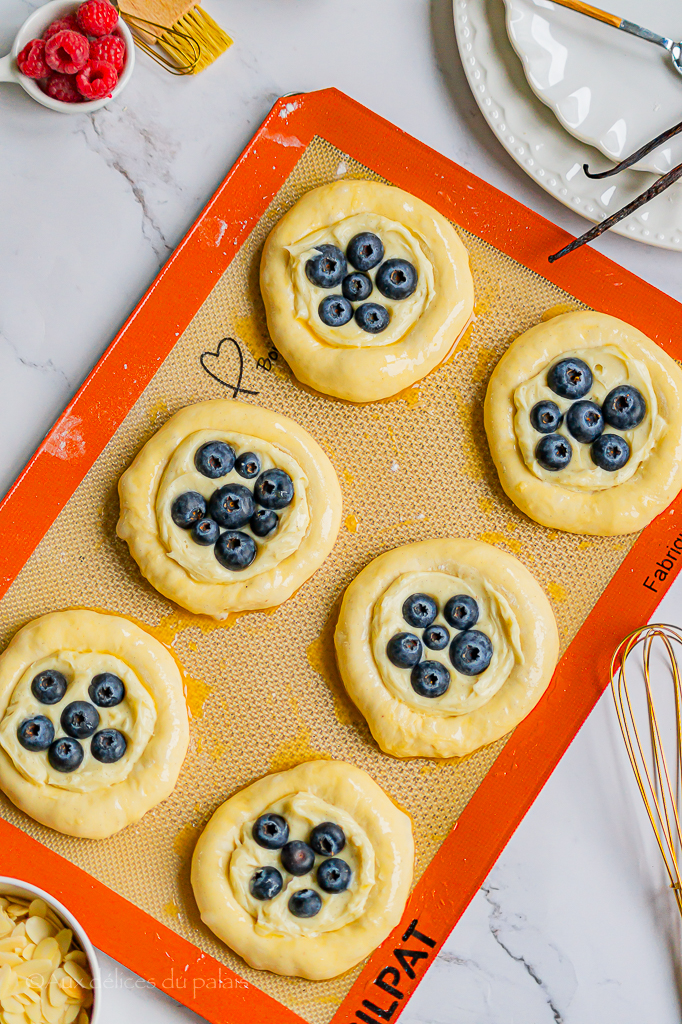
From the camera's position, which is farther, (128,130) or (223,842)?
(128,130)

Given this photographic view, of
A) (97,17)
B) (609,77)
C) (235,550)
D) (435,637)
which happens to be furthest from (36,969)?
(609,77)

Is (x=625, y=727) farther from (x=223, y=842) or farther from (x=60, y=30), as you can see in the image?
(x=60, y=30)

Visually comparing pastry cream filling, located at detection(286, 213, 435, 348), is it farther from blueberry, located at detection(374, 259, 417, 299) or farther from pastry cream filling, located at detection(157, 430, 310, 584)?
pastry cream filling, located at detection(157, 430, 310, 584)

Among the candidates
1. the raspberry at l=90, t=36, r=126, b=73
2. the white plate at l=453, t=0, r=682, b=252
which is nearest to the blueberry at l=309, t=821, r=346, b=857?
the white plate at l=453, t=0, r=682, b=252

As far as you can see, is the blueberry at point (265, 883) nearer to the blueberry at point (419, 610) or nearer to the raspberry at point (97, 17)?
the blueberry at point (419, 610)

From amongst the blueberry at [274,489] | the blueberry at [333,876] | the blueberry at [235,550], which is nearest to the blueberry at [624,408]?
the blueberry at [274,489]

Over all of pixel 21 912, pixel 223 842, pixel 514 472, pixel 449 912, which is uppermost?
pixel 514 472

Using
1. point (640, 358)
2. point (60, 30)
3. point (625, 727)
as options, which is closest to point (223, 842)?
point (625, 727)
